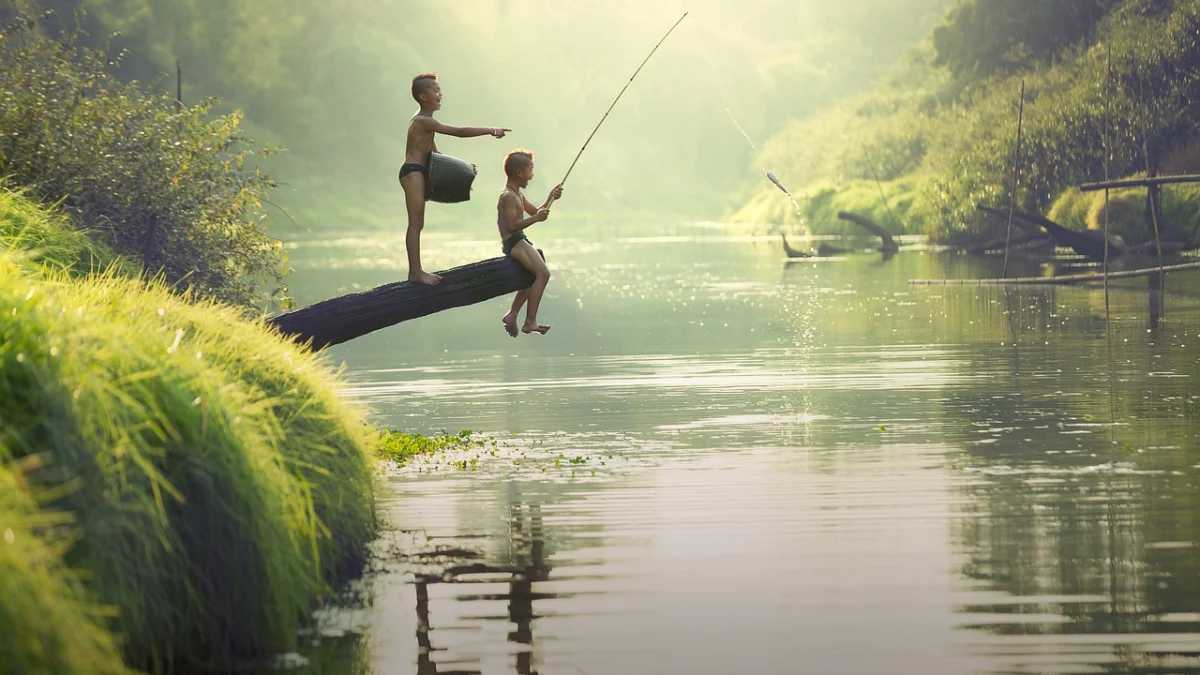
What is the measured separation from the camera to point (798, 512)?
13.1 m

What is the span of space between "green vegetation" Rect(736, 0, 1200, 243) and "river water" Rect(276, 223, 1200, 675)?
18.1 meters

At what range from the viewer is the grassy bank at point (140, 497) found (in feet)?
24.8

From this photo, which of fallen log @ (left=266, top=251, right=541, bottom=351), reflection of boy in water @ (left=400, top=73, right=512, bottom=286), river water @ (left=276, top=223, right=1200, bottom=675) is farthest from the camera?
fallen log @ (left=266, top=251, right=541, bottom=351)

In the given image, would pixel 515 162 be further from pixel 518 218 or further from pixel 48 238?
pixel 48 238

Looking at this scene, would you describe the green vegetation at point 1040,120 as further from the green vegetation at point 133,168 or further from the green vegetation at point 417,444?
the green vegetation at point 417,444

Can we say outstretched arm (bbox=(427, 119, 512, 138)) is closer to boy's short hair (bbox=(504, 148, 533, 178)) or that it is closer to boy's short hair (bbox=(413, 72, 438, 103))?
boy's short hair (bbox=(413, 72, 438, 103))

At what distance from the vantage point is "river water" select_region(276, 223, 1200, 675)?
30.5 ft

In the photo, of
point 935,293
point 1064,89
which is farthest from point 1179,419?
point 1064,89

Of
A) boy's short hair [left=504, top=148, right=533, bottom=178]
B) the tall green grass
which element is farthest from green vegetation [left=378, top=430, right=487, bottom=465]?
the tall green grass

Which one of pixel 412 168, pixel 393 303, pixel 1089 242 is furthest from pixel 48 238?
pixel 1089 242

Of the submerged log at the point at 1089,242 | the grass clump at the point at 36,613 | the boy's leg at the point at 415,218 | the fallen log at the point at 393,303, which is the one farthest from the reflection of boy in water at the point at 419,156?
the submerged log at the point at 1089,242

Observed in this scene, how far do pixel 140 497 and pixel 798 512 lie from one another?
5.87 metres

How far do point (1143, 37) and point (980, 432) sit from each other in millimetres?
52127

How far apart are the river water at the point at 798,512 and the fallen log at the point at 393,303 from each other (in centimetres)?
141
